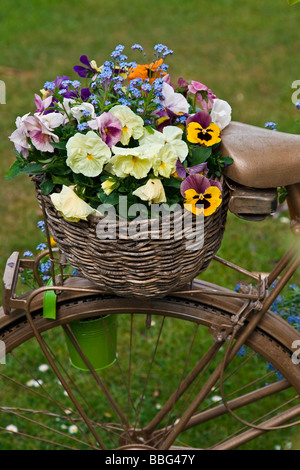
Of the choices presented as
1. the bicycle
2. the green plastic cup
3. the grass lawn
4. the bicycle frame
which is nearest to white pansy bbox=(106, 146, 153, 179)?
the bicycle

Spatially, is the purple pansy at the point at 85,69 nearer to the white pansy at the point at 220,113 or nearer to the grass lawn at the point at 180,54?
the white pansy at the point at 220,113

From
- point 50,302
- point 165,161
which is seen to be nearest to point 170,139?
point 165,161

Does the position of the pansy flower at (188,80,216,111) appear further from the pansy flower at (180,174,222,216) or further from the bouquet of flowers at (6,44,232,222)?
the pansy flower at (180,174,222,216)

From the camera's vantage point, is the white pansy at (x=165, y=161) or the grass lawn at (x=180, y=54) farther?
the grass lawn at (x=180, y=54)

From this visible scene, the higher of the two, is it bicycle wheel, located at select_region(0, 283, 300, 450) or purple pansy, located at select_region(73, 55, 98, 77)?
purple pansy, located at select_region(73, 55, 98, 77)

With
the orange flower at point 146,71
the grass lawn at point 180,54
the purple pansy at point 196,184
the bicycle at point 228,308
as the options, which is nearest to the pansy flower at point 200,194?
the purple pansy at point 196,184

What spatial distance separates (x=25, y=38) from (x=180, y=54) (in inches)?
62.7

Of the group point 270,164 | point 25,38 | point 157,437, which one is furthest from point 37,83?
point 270,164

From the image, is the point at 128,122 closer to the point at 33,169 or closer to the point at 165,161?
the point at 165,161

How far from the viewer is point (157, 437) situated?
2037mm

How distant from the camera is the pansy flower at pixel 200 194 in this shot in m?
1.33

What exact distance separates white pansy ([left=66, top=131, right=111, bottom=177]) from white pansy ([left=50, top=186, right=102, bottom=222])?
0.05m

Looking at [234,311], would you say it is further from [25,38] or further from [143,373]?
[25,38]

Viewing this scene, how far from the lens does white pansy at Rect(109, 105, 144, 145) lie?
1338 millimetres
